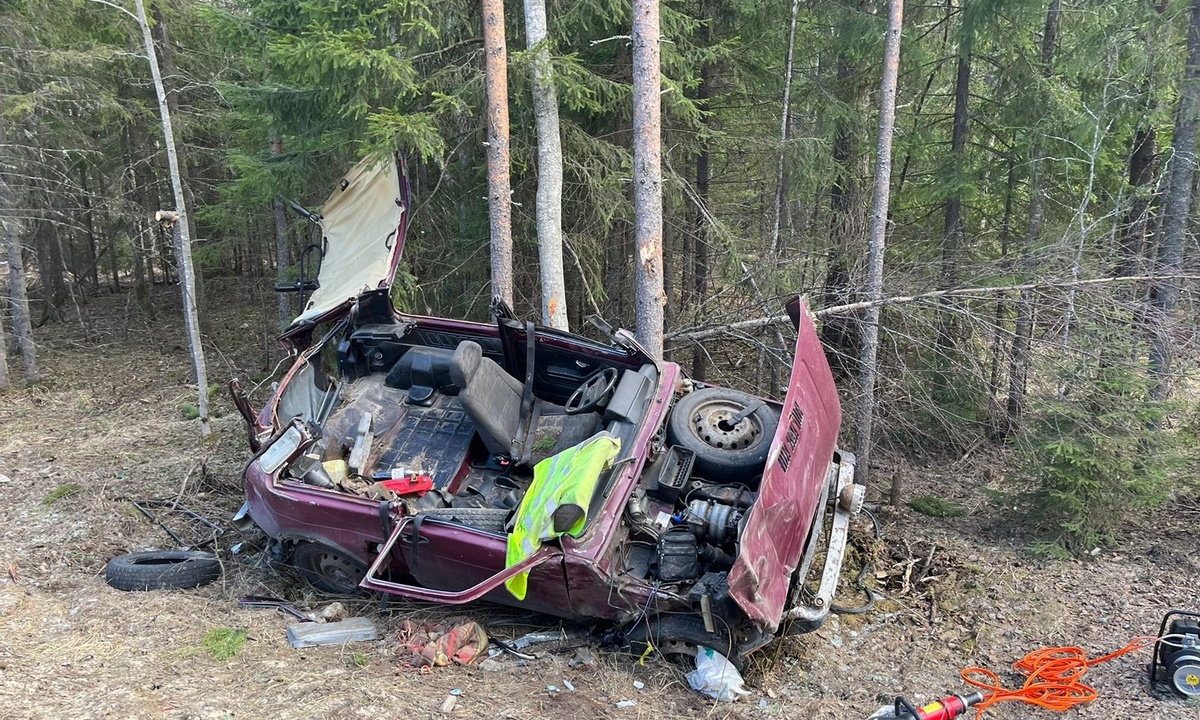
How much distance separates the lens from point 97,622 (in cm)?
496

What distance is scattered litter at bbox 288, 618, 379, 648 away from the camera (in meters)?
4.85

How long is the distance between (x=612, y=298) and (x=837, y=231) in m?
3.35

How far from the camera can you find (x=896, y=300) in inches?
293

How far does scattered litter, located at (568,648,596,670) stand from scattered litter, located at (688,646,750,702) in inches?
24.4

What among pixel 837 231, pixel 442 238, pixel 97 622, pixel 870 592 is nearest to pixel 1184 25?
pixel 837 231

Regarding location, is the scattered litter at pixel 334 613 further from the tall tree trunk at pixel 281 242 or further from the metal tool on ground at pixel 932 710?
the tall tree trunk at pixel 281 242

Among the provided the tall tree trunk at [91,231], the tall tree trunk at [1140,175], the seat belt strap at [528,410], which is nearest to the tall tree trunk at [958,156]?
the tall tree trunk at [1140,175]

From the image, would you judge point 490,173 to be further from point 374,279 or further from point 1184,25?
point 1184,25

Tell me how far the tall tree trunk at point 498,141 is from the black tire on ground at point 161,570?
12.0 feet

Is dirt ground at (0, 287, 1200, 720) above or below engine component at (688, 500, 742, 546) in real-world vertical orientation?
below

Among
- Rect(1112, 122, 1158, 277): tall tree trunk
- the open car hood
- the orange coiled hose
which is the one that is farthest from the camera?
Rect(1112, 122, 1158, 277): tall tree trunk

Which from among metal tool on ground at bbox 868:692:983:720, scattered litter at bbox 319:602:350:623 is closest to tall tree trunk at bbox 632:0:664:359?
scattered litter at bbox 319:602:350:623

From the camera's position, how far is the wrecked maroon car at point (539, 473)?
4395 millimetres

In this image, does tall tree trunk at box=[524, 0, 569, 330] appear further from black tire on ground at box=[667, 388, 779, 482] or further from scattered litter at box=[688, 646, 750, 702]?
scattered litter at box=[688, 646, 750, 702]
